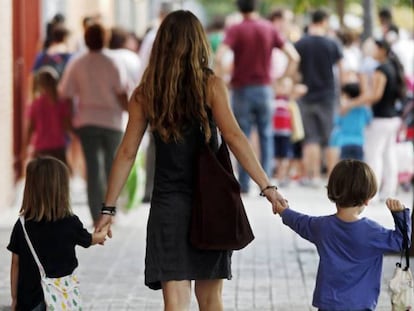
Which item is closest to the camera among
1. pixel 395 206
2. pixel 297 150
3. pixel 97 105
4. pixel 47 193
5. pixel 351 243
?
pixel 395 206

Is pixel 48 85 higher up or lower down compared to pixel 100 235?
lower down

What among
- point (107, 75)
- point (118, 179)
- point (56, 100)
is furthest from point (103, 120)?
point (118, 179)

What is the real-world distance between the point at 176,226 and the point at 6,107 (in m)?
9.12

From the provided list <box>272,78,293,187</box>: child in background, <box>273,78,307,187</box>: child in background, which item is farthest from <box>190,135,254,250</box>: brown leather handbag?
<box>272,78,293,187</box>: child in background


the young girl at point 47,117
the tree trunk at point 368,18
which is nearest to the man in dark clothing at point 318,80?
the tree trunk at point 368,18

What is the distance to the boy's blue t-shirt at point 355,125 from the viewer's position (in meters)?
16.5

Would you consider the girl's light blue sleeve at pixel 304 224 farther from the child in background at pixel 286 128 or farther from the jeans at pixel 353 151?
the child in background at pixel 286 128

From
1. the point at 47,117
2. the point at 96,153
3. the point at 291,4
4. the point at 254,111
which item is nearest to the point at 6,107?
the point at 47,117

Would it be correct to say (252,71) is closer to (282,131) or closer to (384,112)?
(384,112)

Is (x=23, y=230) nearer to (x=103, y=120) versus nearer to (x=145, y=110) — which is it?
(x=145, y=110)

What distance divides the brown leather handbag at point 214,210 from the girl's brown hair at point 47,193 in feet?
2.13

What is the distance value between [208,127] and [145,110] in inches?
13.4

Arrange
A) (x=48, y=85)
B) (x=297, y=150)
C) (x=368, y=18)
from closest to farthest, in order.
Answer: (x=48, y=85) → (x=368, y=18) → (x=297, y=150)

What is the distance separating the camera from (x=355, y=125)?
16.6 metres
